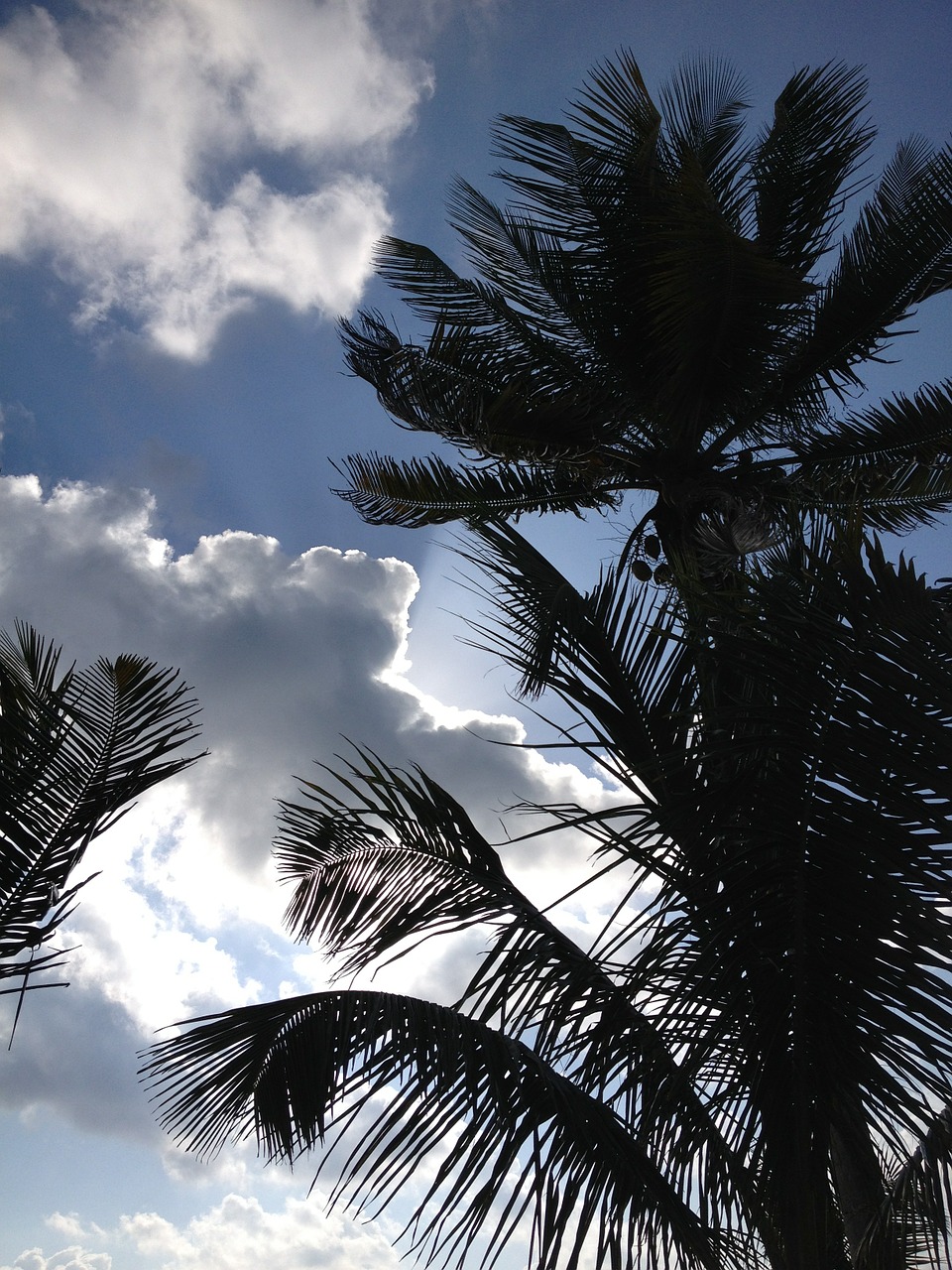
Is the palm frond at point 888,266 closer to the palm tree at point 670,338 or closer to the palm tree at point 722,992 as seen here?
the palm tree at point 670,338

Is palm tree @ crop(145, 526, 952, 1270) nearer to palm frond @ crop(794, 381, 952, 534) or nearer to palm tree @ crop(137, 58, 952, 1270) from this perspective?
palm tree @ crop(137, 58, 952, 1270)

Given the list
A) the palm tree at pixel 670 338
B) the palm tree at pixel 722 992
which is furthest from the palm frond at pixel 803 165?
the palm tree at pixel 722 992

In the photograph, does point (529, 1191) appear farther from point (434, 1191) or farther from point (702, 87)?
point (702, 87)

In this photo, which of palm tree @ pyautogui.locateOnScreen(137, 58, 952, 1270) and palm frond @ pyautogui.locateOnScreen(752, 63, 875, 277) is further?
palm frond @ pyautogui.locateOnScreen(752, 63, 875, 277)

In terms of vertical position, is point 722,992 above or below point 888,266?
below

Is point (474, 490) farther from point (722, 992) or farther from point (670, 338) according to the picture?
point (722, 992)

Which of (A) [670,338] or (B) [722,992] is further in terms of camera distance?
(A) [670,338]

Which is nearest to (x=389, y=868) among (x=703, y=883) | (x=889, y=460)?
(x=703, y=883)

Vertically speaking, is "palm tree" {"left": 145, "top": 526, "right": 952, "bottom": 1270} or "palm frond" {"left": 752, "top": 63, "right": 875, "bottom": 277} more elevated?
"palm frond" {"left": 752, "top": 63, "right": 875, "bottom": 277}

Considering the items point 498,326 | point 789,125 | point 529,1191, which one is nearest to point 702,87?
point 789,125

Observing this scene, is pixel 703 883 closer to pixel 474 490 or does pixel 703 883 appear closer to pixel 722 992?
pixel 722 992

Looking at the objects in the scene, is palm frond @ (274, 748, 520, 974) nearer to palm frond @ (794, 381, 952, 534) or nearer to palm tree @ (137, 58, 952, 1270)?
palm tree @ (137, 58, 952, 1270)

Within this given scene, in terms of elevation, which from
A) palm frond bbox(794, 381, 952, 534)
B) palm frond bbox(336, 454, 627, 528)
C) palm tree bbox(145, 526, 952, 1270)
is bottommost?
palm tree bbox(145, 526, 952, 1270)

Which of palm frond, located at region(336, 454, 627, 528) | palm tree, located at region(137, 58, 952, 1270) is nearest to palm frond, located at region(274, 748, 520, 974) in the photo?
palm tree, located at region(137, 58, 952, 1270)
